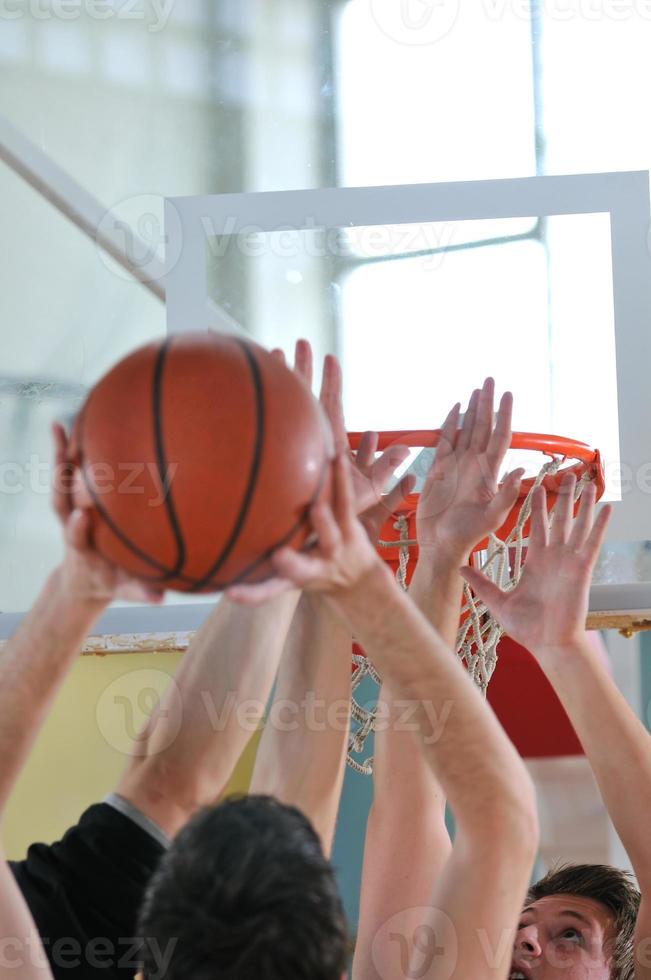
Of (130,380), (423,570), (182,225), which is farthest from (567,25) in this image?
(130,380)

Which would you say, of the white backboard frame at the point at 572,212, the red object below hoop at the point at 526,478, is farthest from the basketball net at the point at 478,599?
the white backboard frame at the point at 572,212

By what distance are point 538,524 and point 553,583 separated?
0.11 meters

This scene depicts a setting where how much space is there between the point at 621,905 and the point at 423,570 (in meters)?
0.80

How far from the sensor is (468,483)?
6.11 ft

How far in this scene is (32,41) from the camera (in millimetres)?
3160

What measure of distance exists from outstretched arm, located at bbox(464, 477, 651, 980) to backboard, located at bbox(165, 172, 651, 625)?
2.13 feet

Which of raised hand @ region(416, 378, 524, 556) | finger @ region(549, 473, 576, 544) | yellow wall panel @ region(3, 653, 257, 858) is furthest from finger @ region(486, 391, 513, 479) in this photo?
yellow wall panel @ region(3, 653, 257, 858)

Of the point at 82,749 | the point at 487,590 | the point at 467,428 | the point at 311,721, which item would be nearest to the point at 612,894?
the point at 487,590

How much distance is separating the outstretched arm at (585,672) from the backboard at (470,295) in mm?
650

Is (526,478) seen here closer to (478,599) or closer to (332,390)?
(478,599)

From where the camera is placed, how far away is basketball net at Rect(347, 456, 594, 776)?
6.84 feet

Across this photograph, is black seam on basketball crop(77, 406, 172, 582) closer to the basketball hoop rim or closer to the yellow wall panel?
the basketball hoop rim

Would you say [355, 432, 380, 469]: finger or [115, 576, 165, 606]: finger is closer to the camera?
[115, 576, 165, 606]: finger

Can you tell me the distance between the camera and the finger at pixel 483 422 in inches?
72.9
